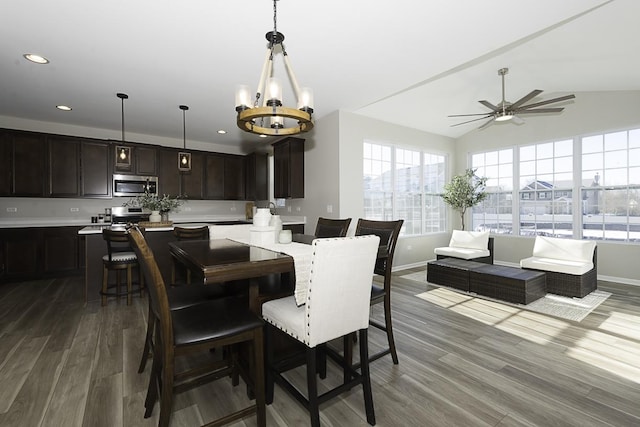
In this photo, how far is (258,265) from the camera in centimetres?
150

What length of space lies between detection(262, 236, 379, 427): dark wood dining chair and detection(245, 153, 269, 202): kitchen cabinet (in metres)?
4.92

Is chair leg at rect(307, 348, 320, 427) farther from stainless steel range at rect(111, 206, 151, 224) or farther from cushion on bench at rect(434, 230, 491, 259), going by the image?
stainless steel range at rect(111, 206, 151, 224)

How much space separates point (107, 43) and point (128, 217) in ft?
12.4

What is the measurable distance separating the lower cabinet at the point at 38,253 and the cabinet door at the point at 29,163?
669mm

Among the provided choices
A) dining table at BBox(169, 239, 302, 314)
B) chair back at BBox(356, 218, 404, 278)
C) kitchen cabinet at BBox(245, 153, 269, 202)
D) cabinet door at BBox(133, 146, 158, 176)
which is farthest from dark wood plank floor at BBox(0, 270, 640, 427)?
kitchen cabinet at BBox(245, 153, 269, 202)

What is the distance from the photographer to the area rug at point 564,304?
3.20 m

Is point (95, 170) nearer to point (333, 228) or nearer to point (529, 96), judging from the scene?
point (333, 228)

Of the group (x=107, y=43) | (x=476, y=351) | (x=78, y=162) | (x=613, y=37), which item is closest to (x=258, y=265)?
(x=476, y=351)

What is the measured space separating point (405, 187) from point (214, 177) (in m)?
4.05

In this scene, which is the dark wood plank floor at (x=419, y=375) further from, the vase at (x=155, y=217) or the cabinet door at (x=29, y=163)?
the cabinet door at (x=29, y=163)

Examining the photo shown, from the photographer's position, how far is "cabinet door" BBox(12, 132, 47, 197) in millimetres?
4605

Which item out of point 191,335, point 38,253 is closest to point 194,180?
point 38,253

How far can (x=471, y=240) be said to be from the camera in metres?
5.14

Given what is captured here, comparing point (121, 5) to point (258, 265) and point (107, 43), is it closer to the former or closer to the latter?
point (107, 43)
